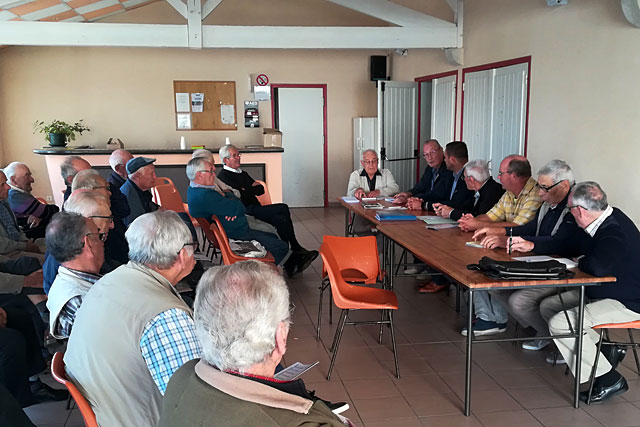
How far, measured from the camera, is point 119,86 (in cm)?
937

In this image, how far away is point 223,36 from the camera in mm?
7141

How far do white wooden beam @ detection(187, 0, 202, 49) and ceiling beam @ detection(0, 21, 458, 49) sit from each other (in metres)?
0.06

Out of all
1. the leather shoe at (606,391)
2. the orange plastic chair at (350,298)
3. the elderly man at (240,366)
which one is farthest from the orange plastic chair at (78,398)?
the leather shoe at (606,391)

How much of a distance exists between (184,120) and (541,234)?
23.5 ft

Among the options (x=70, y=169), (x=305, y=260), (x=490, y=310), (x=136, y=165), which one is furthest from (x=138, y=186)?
(x=490, y=310)

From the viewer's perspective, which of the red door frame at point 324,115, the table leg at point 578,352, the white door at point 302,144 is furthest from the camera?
the white door at point 302,144

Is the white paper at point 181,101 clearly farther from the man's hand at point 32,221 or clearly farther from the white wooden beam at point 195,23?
the man's hand at point 32,221

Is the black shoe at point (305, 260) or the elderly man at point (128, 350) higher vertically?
the elderly man at point (128, 350)

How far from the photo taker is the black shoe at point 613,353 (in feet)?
10.5

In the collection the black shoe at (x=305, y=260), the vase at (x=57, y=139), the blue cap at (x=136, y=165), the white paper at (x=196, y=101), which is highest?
the white paper at (x=196, y=101)

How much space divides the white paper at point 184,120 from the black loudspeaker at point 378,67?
10.6 ft

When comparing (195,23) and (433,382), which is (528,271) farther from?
(195,23)

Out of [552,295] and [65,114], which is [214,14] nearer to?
[65,114]

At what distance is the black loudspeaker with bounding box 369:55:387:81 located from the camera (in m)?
9.77
